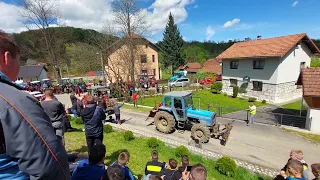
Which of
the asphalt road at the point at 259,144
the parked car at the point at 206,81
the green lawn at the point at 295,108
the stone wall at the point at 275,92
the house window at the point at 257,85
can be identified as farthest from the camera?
the parked car at the point at 206,81

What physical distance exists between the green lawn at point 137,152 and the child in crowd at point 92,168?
10.8 feet

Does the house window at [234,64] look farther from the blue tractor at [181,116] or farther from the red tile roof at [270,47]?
the blue tractor at [181,116]

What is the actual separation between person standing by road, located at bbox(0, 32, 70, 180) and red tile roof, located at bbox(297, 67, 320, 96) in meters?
13.6

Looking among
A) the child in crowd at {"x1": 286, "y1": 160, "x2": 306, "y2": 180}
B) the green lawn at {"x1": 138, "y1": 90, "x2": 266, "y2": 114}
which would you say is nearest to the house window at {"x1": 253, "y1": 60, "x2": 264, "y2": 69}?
the green lawn at {"x1": 138, "y1": 90, "x2": 266, "y2": 114}

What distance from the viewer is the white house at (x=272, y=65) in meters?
20.6

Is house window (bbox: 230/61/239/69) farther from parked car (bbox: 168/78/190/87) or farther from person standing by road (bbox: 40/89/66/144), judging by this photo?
person standing by road (bbox: 40/89/66/144)

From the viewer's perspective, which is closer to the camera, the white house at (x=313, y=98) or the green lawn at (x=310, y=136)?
the green lawn at (x=310, y=136)

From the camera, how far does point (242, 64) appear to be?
23.8m

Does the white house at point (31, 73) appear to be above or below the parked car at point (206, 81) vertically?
above

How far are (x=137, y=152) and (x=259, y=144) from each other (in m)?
6.23

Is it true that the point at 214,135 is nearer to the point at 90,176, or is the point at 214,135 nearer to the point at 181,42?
the point at 90,176

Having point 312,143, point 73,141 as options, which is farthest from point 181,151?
point 312,143

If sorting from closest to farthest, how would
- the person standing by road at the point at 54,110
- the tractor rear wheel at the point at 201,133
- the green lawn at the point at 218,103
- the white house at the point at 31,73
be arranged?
the person standing by road at the point at 54,110
the tractor rear wheel at the point at 201,133
the green lawn at the point at 218,103
the white house at the point at 31,73

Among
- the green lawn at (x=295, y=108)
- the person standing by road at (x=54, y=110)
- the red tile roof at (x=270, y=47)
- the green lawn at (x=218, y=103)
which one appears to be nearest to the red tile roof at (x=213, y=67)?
the red tile roof at (x=270, y=47)
